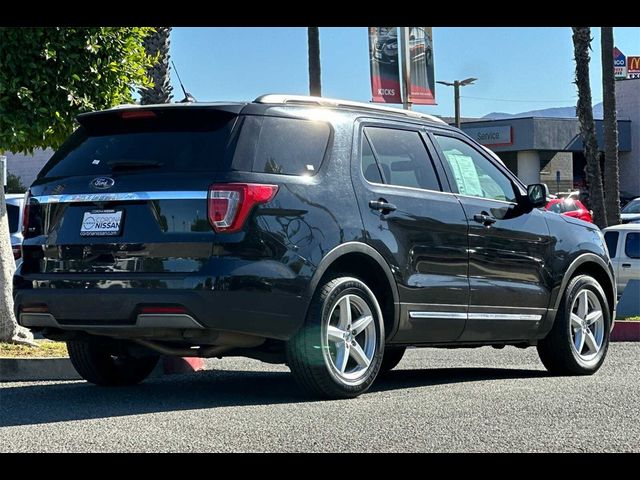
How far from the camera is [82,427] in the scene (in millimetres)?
6668

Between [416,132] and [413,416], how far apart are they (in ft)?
8.62

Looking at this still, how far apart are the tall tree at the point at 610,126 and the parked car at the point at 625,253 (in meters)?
3.77

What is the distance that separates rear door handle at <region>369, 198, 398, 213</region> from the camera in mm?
8109

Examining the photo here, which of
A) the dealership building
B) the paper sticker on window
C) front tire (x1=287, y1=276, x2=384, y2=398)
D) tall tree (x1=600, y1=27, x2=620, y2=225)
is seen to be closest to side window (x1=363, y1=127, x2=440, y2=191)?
the paper sticker on window

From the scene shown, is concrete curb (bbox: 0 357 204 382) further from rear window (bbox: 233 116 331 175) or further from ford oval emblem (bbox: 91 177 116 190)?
rear window (bbox: 233 116 331 175)

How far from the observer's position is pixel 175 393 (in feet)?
27.5

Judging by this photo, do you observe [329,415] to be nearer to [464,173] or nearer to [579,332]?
[464,173]

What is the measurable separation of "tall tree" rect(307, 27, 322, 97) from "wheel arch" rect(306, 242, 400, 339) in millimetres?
16137

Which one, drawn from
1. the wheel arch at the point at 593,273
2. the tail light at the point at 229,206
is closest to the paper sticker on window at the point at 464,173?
the wheel arch at the point at 593,273

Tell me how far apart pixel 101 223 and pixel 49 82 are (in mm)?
3691

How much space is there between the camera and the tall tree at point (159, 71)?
1952 centimetres

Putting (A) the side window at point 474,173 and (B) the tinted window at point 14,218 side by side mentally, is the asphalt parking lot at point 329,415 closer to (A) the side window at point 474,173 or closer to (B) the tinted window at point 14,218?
(A) the side window at point 474,173

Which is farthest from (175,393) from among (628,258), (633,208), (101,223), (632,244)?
(633,208)
